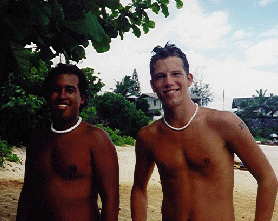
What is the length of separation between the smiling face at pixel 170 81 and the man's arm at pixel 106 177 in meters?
0.53

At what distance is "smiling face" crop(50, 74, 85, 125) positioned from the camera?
1960 mm

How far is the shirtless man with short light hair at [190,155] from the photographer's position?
1814 millimetres

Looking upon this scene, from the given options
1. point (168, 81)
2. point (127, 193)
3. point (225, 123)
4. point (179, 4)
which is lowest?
point (127, 193)

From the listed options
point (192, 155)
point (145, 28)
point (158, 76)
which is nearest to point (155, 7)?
point (145, 28)

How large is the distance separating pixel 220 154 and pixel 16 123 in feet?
25.8

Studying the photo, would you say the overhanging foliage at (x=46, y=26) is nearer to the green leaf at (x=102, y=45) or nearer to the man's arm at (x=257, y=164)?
the green leaf at (x=102, y=45)

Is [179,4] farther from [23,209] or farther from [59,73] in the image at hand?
[23,209]

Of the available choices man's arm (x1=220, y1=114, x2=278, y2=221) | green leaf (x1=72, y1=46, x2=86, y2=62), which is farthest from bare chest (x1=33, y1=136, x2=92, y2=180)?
green leaf (x1=72, y1=46, x2=86, y2=62)

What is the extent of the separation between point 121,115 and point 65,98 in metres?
21.3

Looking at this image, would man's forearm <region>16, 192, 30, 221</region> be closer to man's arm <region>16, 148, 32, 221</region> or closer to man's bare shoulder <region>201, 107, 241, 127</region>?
man's arm <region>16, 148, 32, 221</region>

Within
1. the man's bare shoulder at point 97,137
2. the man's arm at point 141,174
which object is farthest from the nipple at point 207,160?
the man's bare shoulder at point 97,137

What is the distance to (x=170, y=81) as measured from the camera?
1945 mm

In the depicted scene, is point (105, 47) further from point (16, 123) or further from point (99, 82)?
point (99, 82)

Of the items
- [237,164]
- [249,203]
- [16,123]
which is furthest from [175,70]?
[237,164]
